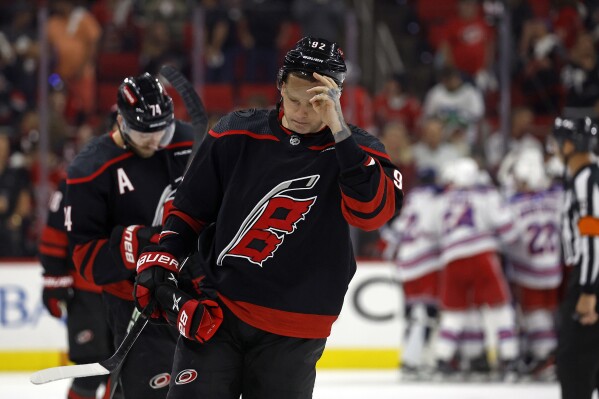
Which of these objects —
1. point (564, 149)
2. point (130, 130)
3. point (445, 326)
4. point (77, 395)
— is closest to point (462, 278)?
point (445, 326)

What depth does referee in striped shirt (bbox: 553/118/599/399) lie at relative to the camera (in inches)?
171

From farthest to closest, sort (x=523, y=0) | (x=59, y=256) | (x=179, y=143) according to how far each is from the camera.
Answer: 1. (x=523, y=0)
2. (x=59, y=256)
3. (x=179, y=143)

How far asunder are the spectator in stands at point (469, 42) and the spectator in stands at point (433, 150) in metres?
0.94

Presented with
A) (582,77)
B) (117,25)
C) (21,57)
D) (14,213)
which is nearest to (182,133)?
(14,213)

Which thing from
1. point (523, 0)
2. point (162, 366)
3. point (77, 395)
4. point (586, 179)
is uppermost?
point (523, 0)

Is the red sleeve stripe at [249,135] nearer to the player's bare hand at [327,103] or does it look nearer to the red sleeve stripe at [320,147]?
the red sleeve stripe at [320,147]

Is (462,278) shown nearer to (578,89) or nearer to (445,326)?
(445,326)

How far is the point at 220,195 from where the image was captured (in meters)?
3.15

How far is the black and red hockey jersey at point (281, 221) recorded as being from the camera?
302 cm

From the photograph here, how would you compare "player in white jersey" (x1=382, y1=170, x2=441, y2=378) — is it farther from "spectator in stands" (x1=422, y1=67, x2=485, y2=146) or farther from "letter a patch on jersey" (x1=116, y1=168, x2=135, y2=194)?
"letter a patch on jersey" (x1=116, y1=168, x2=135, y2=194)

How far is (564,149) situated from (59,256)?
236cm

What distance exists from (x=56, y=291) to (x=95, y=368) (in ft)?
5.49

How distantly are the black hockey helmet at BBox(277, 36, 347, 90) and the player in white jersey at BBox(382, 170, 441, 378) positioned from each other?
519 centimetres

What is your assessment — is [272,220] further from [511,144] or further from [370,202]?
[511,144]
